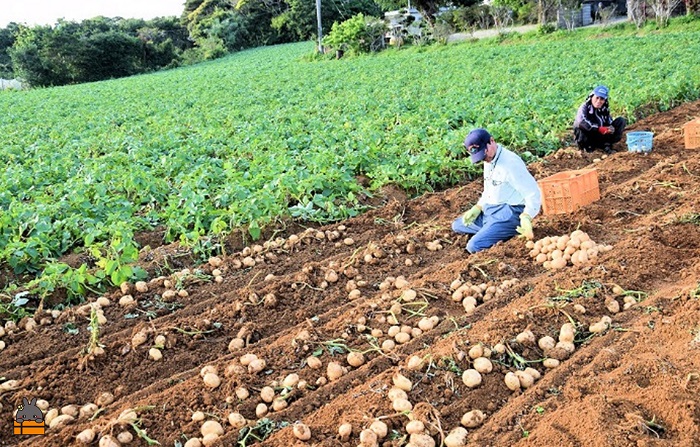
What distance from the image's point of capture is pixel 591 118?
8.38 metres

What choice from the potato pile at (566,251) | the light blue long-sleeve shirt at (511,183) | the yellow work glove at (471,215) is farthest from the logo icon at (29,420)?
the light blue long-sleeve shirt at (511,183)

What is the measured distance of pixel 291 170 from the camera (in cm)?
723

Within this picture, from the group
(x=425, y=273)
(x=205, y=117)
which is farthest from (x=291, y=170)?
(x=205, y=117)

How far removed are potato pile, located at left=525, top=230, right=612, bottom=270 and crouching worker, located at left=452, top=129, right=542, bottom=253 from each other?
245mm

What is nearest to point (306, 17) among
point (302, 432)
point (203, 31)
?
point (203, 31)

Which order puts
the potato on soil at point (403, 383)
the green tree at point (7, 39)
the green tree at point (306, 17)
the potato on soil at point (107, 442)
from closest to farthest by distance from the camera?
1. the potato on soil at point (107, 442)
2. the potato on soil at point (403, 383)
3. the green tree at point (306, 17)
4. the green tree at point (7, 39)

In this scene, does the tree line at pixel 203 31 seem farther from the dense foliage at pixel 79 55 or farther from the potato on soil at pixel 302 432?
Result: the potato on soil at pixel 302 432

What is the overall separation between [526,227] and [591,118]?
3724 mm

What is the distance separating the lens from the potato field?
3.23 metres

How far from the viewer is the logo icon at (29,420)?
3.57 metres

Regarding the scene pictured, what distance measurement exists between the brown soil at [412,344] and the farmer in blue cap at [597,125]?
2.45m

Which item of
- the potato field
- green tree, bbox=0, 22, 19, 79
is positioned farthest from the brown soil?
green tree, bbox=0, 22, 19, 79

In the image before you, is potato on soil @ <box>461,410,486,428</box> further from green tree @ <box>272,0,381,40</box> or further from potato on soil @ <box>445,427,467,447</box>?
green tree @ <box>272,0,381,40</box>

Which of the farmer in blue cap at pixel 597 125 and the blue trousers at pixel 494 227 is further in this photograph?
the farmer in blue cap at pixel 597 125
